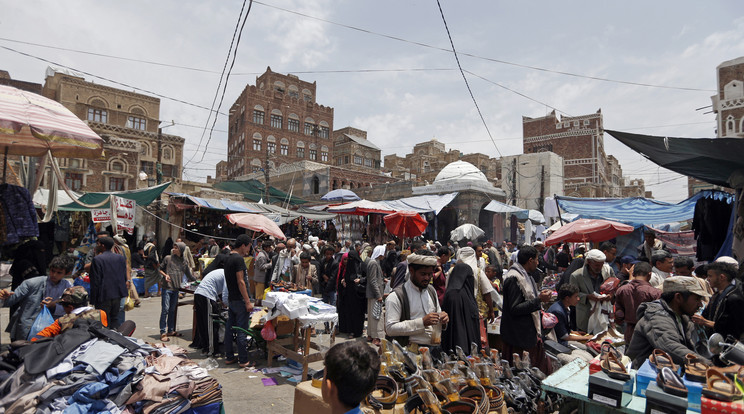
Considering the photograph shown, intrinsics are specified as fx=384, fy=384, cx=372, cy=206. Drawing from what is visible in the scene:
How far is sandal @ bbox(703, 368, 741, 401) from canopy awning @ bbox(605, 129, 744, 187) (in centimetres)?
294

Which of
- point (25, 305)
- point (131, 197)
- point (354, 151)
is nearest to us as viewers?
point (25, 305)

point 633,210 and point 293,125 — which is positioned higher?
point 293,125

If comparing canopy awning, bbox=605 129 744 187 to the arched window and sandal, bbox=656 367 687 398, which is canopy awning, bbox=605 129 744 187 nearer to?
sandal, bbox=656 367 687 398

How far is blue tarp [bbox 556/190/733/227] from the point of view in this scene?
10.7 m

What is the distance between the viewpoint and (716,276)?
3994mm

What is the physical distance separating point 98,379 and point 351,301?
4.72 meters

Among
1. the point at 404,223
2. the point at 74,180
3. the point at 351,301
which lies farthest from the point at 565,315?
the point at 74,180

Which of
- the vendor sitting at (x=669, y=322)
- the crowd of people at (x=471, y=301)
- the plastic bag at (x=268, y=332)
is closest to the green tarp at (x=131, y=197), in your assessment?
the crowd of people at (x=471, y=301)

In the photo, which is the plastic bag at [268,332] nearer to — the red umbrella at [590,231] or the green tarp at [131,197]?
the red umbrella at [590,231]

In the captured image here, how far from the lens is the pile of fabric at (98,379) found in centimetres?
291

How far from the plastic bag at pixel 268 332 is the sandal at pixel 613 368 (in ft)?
13.1

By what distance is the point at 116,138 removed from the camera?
28.2 metres

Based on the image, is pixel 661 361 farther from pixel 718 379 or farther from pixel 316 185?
pixel 316 185

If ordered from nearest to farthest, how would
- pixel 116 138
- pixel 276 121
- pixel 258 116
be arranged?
pixel 116 138 < pixel 258 116 < pixel 276 121
